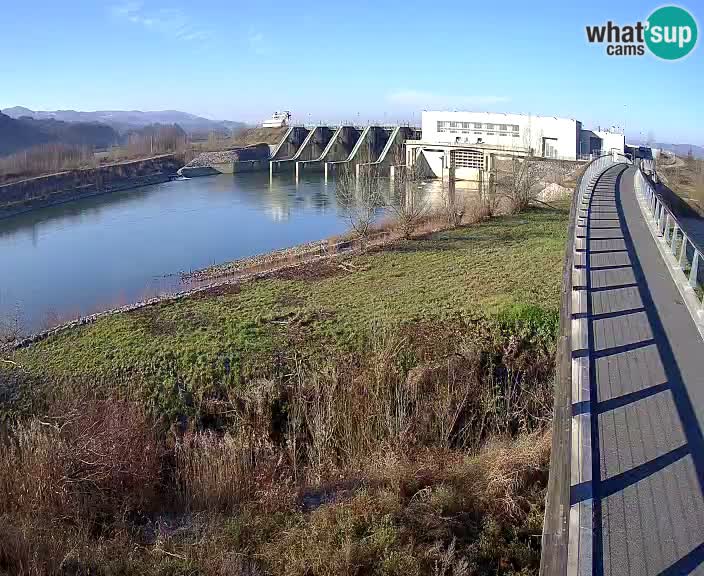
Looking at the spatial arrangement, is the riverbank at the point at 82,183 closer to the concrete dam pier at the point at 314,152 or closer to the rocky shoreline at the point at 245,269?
the concrete dam pier at the point at 314,152

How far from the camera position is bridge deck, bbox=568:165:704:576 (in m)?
3.69

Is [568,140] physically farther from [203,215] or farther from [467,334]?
[467,334]

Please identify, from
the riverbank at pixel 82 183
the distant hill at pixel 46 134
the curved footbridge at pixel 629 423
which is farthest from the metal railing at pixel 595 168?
the distant hill at pixel 46 134

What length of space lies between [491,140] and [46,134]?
2722 inches

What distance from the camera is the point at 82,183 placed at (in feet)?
130

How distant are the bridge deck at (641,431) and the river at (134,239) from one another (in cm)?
1039

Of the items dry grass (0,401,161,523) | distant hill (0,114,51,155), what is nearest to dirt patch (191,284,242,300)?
dry grass (0,401,161,523)

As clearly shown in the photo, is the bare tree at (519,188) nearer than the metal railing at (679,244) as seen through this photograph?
No

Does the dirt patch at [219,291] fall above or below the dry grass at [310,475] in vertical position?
above

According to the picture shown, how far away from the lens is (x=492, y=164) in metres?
34.8

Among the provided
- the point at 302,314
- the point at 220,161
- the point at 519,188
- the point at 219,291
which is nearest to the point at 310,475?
the point at 302,314

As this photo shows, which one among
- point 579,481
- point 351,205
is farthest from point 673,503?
point 351,205

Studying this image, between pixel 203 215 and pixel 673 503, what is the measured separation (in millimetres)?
28680

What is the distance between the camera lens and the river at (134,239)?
1619 centimetres
